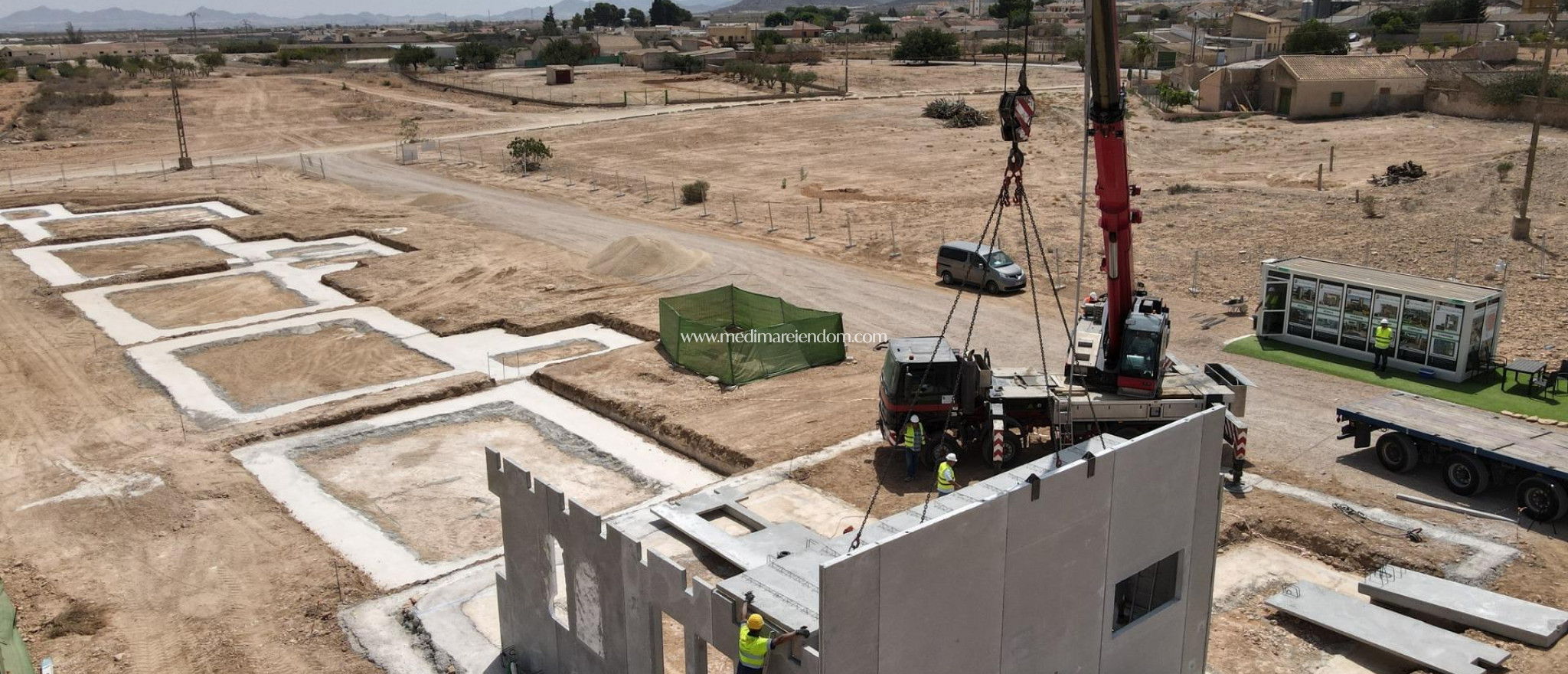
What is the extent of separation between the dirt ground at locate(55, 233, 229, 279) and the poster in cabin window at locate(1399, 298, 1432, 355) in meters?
36.1

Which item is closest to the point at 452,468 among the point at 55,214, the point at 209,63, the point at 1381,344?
the point at 1381,344

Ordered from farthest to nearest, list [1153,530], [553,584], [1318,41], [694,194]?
[1318,41] < [694,194] < [553,584] < [1153,530]

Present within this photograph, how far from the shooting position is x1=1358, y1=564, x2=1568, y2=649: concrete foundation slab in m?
14.1

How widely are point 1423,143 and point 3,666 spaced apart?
58153 mm

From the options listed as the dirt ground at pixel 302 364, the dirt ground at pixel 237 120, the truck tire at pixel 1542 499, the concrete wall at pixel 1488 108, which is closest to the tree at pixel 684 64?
the dirt ground at pixel 237 120

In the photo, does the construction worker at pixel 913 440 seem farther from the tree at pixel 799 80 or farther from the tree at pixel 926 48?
the tree at pixel 926 48

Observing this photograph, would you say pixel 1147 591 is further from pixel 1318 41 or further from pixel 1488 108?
pixel 1318 41

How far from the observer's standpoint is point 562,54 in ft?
416

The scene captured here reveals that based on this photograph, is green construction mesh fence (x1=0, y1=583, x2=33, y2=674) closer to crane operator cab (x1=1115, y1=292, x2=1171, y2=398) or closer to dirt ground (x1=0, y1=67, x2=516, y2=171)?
crane operator cab (x1=1115, y1=292, x2=1171, y2=398)

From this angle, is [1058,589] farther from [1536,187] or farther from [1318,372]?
[1536,187]

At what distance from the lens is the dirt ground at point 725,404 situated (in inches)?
856

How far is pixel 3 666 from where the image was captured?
12.0 metres

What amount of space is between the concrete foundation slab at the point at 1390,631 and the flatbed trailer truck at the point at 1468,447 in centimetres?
446

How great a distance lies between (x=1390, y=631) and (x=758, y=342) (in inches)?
588
